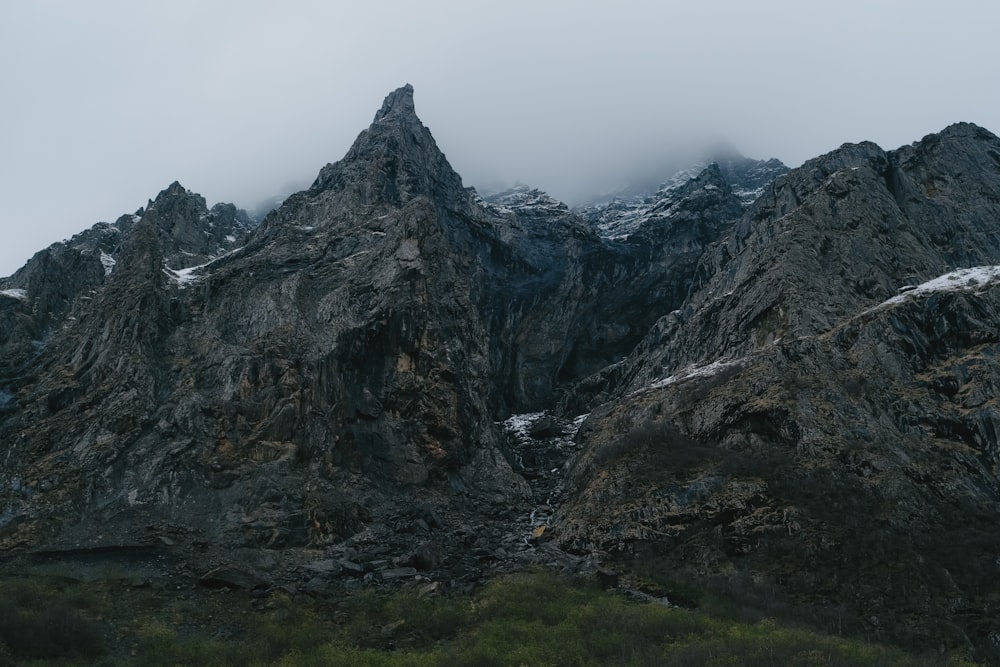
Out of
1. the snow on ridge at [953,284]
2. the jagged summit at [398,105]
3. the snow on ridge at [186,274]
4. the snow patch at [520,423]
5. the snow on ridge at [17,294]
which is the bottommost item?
the snow patch at [520,423]

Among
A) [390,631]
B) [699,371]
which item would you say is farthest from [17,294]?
[699,371]

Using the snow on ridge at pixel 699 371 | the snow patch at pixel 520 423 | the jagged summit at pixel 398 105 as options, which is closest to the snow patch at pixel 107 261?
A: the jagged summit at pixel 398 105

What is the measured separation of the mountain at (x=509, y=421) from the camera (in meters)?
49.7

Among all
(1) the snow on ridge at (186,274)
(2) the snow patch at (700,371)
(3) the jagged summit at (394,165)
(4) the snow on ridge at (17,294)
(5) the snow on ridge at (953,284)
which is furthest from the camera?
(3) the jagged summit at (394,165)

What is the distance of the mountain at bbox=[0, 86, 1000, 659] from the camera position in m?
49.7

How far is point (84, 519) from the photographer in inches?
2099

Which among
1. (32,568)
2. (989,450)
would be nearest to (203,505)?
(32,568)

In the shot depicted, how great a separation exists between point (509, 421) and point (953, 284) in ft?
194

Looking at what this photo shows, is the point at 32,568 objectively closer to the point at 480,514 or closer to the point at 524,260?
the point at 480,514

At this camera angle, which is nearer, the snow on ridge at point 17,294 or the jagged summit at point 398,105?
the snow on ridge at point 17,294

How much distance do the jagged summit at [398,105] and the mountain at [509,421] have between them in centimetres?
637

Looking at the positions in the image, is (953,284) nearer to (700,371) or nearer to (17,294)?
(700,371)

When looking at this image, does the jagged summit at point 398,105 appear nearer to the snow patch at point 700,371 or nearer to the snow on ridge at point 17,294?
the snow on ridge at point 17,294

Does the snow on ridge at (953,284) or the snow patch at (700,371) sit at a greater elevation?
the snow on ridge at (953,284)
